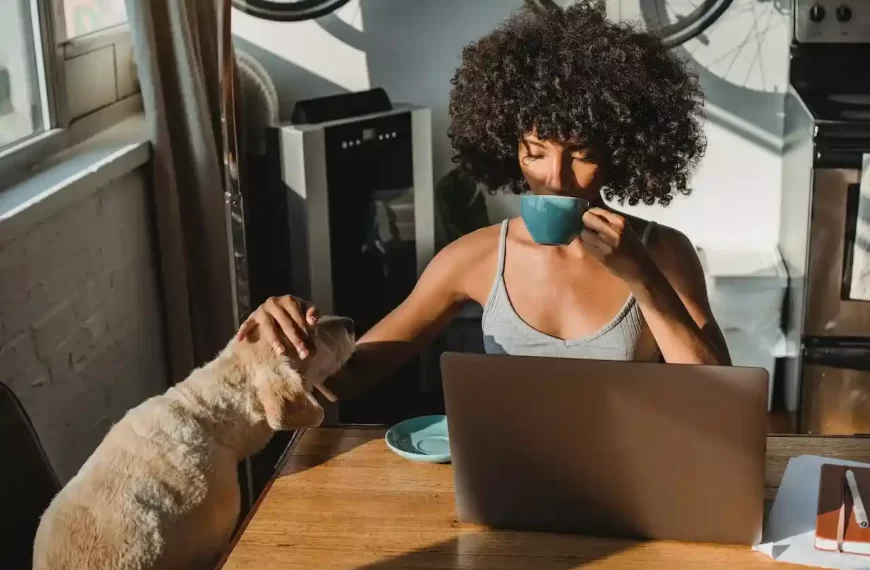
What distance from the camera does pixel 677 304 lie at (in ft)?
4.50

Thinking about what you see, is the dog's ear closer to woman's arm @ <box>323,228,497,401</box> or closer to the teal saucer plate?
the teal saucer plate

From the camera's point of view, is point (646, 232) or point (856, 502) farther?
point (646, 232)

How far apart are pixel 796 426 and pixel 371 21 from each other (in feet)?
5.49

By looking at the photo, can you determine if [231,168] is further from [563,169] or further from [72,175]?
[563,169]

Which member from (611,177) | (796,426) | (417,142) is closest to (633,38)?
(611,177)

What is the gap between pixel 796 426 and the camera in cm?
265

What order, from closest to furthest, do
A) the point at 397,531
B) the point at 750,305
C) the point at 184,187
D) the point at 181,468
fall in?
the point at 397,531 → the point at 181,468 → the point at 184,187 → the point at 750,305

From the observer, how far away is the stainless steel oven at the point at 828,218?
7.95 feet

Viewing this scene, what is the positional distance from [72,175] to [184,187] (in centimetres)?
39

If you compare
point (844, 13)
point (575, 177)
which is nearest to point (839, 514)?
point (575, 177)

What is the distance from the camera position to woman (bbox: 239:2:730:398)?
57.8 inches

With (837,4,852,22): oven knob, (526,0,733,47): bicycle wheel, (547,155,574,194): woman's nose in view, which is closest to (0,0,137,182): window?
(547,155,574,194): woman's nose

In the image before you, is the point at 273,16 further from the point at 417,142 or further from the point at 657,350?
the point at 657,350

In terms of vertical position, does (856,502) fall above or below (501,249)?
below
